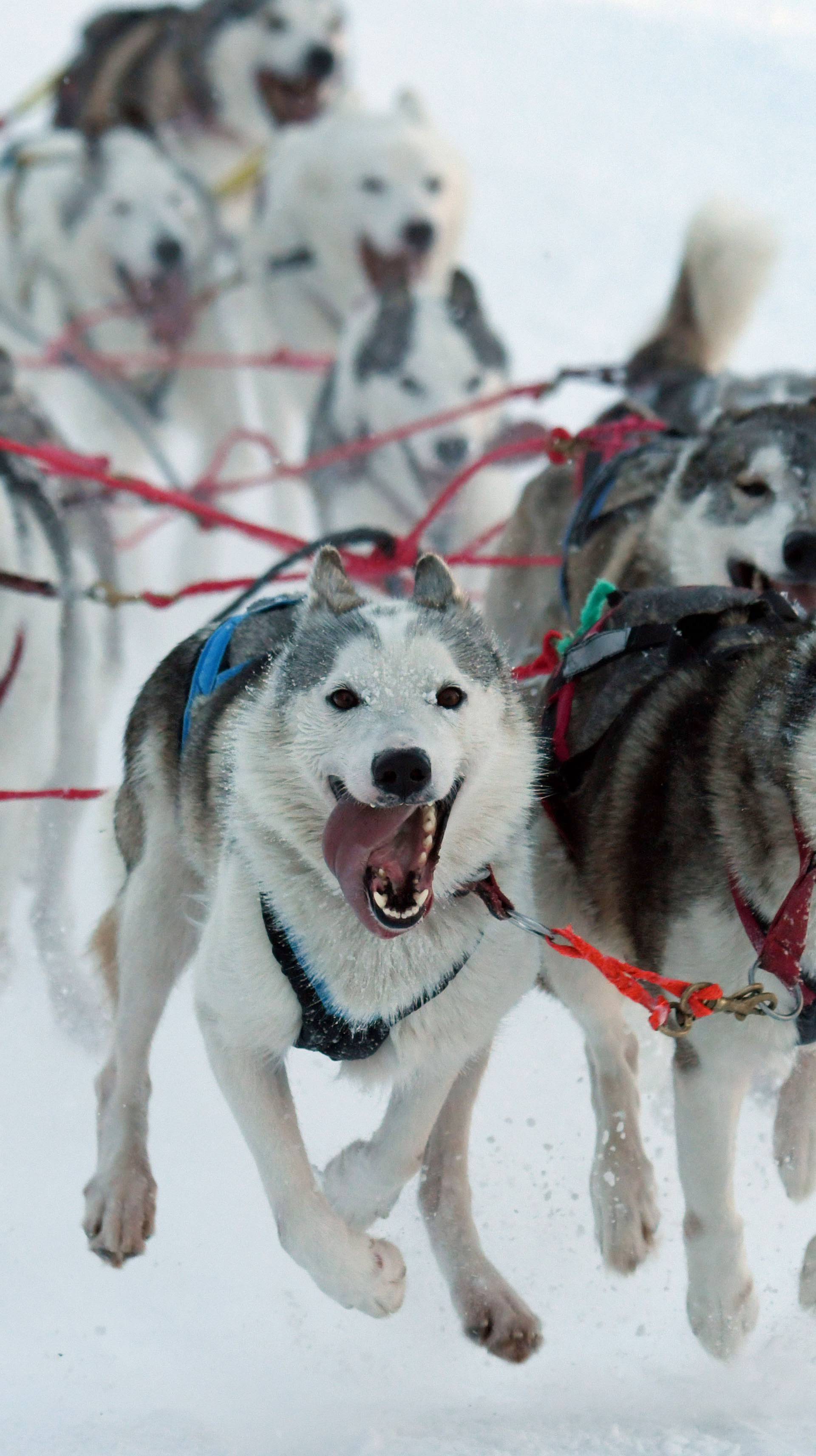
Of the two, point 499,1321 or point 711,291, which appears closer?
point 499,1321

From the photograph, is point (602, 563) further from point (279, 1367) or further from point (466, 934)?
point (279, 1367)

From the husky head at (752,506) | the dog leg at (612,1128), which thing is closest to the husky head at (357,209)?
the husky head at (752,506)

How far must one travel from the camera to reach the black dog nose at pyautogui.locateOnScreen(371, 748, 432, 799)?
1.83m

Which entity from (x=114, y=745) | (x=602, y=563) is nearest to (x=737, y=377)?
(x=602, y=563)

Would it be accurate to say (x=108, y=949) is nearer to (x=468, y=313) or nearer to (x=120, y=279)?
(x=468, y=313)

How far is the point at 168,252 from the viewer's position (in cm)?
719

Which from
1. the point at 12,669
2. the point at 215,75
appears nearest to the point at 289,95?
the point at 215,75

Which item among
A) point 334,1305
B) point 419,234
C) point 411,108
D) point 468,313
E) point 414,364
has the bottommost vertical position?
point 334,1305

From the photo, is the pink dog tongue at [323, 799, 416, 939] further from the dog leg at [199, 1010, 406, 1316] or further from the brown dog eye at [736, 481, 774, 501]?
the brown dog eye at [736, 481, 774, 501]

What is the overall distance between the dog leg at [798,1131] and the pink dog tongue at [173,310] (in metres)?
5.17

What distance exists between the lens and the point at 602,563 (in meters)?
3.44

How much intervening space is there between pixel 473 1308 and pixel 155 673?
1.12 meters

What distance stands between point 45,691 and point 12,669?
13 cm

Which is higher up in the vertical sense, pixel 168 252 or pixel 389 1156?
pixel 168 252
